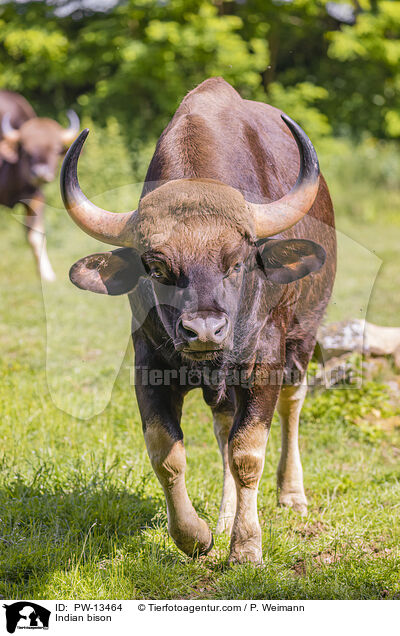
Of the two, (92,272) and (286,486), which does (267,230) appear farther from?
(286,486)

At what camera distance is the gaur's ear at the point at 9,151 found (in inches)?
429

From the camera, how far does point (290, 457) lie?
15.0 feet

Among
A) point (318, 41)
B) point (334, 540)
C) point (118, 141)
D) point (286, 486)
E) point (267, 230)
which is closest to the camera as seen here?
point (267, 230)

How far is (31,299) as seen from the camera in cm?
882

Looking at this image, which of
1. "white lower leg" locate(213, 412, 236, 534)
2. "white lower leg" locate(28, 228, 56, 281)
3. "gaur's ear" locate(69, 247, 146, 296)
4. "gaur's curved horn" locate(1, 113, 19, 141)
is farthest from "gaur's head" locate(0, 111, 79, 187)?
"gaur's ear" locate(69, 247, 146, 296)

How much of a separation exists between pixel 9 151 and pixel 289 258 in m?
8.42

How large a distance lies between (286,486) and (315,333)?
3.42 feet

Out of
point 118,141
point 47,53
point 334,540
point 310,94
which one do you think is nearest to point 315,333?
point 334,540

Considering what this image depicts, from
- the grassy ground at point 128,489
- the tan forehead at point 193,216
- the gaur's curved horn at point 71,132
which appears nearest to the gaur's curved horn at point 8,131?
the gaur's curved horn at point 71,132

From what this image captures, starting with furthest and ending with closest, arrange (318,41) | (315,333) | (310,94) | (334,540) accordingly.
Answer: (318,41)
(310,94)
(315,333)
(334,540)

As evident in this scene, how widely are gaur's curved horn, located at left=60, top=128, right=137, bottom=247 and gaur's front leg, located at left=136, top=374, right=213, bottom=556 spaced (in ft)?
2.44

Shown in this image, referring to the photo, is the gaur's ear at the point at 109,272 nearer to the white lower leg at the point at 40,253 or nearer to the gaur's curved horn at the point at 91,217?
the gaur's curved horn at the point at 91,217

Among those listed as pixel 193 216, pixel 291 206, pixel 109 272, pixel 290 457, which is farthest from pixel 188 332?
pixel 290 457

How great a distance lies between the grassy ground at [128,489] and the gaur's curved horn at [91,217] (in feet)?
4.89
